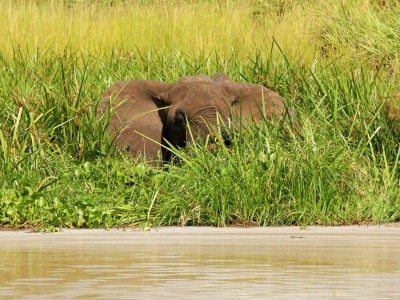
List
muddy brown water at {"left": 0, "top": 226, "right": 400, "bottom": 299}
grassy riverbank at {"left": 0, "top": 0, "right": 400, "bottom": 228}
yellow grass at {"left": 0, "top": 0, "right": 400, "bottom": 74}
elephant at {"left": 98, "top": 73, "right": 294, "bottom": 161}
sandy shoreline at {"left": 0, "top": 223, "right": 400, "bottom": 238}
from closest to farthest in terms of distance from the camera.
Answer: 1. muddy brown water at {"left": 0, "top": 226, "right": 400, "bottom": 299}
2. sandy shoreline at {"left": 0, "top": 223, "right": 400, "bottom": 238}
3. grassy riverbank at {"left": 0, "top": 0, "right": 400, "bottom": 228}
4. elephant at {"left": 98, "top": 73, "right": 294, "bottom": 161}
5. yellow grass at {"left": 0, "top": 0, "right": 400, "bottom": 74}

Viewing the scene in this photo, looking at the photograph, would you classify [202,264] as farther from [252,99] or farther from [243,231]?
[252,99]

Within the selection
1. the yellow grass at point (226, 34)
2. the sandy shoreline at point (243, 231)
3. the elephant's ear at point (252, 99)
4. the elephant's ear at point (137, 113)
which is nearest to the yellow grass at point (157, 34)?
the yellow grass at point (226, 34)

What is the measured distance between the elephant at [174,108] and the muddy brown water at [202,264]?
2.68 m

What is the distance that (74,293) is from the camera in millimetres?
4574

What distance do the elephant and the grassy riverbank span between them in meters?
0.27

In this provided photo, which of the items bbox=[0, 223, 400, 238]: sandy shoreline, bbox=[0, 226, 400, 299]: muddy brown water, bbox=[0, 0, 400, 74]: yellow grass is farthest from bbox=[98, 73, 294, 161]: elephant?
bbox=[0, 226, 400, 299]: muddy brown water

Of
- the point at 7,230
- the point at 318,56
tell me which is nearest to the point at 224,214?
the point at 7,230

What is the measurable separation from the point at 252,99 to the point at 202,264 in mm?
5225

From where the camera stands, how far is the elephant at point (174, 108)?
1040 centimetres

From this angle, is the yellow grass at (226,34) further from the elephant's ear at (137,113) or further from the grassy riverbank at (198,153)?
the elephant's ear at (137,113)

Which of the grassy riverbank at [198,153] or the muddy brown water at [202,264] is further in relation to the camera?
the grassy riverbank at [198,153]

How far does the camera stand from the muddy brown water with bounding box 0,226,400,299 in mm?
4648

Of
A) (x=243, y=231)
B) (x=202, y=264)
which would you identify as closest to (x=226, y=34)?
(x=243, y=231)

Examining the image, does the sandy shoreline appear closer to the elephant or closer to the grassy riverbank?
the grassy riverbank
